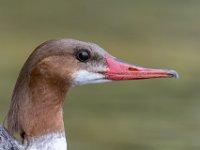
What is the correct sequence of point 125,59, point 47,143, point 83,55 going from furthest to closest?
1. point 125,59
2. point 83,55
3. point 47,143

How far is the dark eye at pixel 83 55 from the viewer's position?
7.71m

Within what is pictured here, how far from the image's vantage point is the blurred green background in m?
11.9

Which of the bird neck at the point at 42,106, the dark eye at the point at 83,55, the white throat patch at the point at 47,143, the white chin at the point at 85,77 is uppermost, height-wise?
the dark eye at the point at 83,55

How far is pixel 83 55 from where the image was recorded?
773cm

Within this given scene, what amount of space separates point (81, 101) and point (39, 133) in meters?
5.19

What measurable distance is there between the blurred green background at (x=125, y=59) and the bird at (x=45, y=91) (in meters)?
3.63

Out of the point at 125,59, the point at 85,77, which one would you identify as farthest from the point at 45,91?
the point at 125,59

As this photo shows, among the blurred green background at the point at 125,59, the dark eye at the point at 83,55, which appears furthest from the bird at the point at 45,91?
the blurred green background at the point at 125,59

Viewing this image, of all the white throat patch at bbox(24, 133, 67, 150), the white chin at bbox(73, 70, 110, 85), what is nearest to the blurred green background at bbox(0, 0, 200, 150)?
the white chin at bbox(73, 70, 110, 85)

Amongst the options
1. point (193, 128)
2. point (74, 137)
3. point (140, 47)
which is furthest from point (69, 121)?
point (140, 47)

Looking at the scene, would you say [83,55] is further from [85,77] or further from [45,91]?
[45,91]

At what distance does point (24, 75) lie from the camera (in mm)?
Answer: 7582

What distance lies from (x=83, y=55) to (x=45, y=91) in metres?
0.39

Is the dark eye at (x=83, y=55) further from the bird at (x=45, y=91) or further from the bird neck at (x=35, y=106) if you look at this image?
the bird neck at (x=35, y=106)
